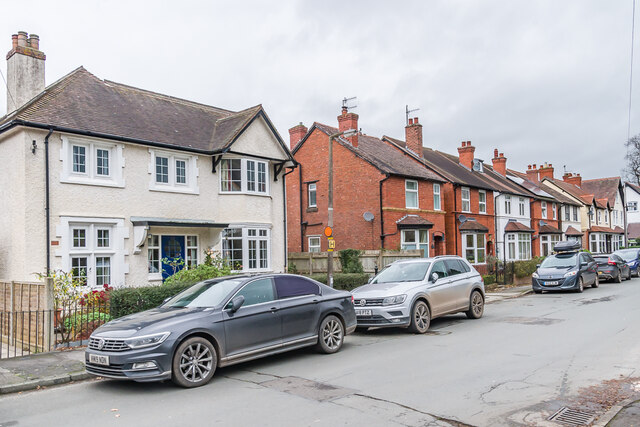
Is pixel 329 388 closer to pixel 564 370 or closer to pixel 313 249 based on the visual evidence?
pixel 564 370

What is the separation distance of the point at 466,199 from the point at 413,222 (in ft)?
24.2

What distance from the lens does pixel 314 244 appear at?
2875 cm

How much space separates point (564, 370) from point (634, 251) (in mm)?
27507

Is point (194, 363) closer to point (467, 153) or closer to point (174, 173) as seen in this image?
point (174, 173)

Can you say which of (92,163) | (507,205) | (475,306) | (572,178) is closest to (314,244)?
(92,163)

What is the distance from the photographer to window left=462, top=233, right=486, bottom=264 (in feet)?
102

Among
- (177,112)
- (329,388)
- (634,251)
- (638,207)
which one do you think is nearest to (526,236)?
(634,251)

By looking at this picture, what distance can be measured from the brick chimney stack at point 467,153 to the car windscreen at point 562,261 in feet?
Result: 51.5

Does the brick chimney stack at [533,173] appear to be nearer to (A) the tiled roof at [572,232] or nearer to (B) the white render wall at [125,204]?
(A) the tiled roof at [572,232]

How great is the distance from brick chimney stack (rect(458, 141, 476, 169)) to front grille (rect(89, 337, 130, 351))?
33291 millimetres

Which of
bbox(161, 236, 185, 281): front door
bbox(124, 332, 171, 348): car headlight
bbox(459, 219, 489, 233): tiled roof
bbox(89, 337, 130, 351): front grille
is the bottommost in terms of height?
bbox(89, 337, 130, 351): front grille

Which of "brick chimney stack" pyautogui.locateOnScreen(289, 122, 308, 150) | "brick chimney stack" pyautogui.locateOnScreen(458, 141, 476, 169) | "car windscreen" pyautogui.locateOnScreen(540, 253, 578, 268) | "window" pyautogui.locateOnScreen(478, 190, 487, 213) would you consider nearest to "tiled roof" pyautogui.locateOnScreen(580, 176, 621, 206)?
"brick chimney stack" pyautogui.locateOnScreen(458, 141, 476, 169)

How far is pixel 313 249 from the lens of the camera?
93.8 ft

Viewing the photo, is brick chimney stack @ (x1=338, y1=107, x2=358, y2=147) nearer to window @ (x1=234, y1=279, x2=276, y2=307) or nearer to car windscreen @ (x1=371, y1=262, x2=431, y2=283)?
car windscreen @ (x1=371, y1=262, x2=431, y2=283)
